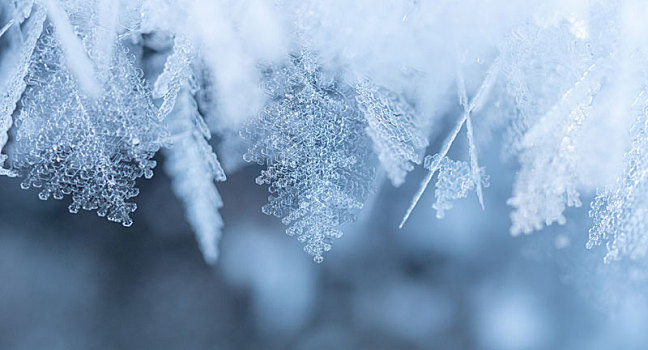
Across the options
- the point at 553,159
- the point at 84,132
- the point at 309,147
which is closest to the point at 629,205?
the point at 553,159

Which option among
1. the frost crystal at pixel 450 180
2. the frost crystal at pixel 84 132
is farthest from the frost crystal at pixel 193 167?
the frost crystal at pixel 450 180

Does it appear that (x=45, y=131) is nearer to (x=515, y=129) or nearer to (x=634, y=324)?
(x=515, y=129)

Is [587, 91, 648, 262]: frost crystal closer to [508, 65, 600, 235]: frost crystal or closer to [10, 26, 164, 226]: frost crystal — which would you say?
[508, 65, 600, 235]: frost crystal

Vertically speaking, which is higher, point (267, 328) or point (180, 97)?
point (180, 97)

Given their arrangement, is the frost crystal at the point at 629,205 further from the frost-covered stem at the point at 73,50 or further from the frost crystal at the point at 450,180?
the frost-covered stem at the point at 73,50

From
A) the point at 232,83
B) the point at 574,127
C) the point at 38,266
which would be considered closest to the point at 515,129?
the point at 574,127

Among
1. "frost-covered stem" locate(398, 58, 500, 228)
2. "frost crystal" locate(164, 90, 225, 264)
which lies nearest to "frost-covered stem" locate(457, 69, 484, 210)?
"frost-covered stem" locate(398, 58, 500, 228)

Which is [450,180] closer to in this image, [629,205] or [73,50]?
[629,205]
